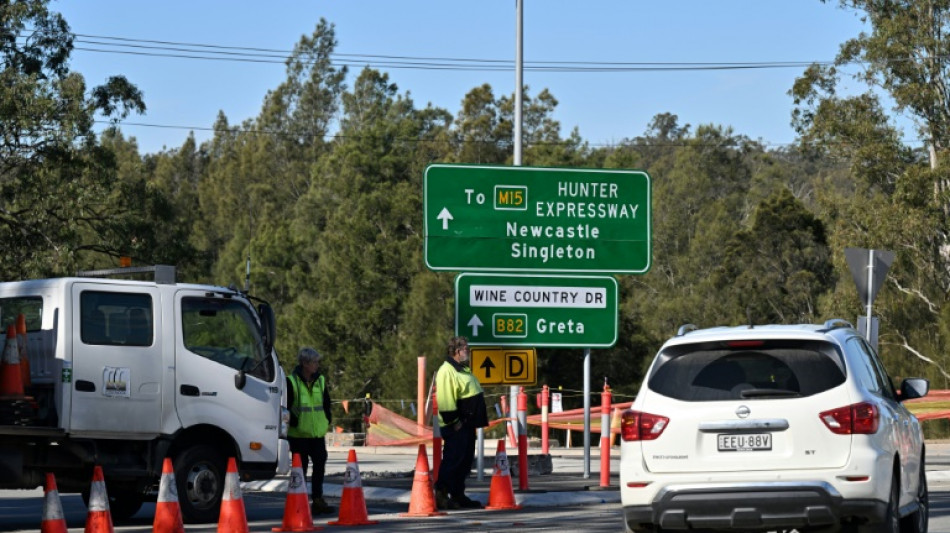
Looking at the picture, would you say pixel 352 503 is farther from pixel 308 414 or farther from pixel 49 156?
pixel 49 156

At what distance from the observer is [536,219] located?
861 inches

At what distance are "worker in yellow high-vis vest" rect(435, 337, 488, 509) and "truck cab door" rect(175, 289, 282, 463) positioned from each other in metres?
1.84

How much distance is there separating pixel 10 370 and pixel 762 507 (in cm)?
720

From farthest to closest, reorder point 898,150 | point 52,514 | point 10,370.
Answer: point 898,150
point 10,370
point 52,514

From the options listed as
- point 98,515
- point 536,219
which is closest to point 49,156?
point 536,219

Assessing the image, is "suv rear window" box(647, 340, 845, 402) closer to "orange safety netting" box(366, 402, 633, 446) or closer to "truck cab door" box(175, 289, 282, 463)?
"truck cab door" box(175, 289, 282, 463)

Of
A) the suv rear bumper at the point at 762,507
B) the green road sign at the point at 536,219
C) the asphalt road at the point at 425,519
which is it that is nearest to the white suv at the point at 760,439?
the suv rear bumper at the point at 762,507

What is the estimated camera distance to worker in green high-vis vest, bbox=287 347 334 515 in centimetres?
1709

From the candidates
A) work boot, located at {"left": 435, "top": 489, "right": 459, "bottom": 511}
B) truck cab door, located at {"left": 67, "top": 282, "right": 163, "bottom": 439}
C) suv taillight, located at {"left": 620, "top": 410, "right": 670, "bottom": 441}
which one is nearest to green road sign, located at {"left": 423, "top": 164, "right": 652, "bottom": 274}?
work boot, located at {"left": 435, "top": 489, "right": 459, "bottom": 511}

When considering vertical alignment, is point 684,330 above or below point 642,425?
above

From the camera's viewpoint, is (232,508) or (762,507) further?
(232,508)

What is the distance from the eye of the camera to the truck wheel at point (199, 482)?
52.4 ft

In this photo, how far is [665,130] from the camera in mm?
137375

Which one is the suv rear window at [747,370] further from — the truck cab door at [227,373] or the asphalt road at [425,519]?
the truck cab door at [227,373]
